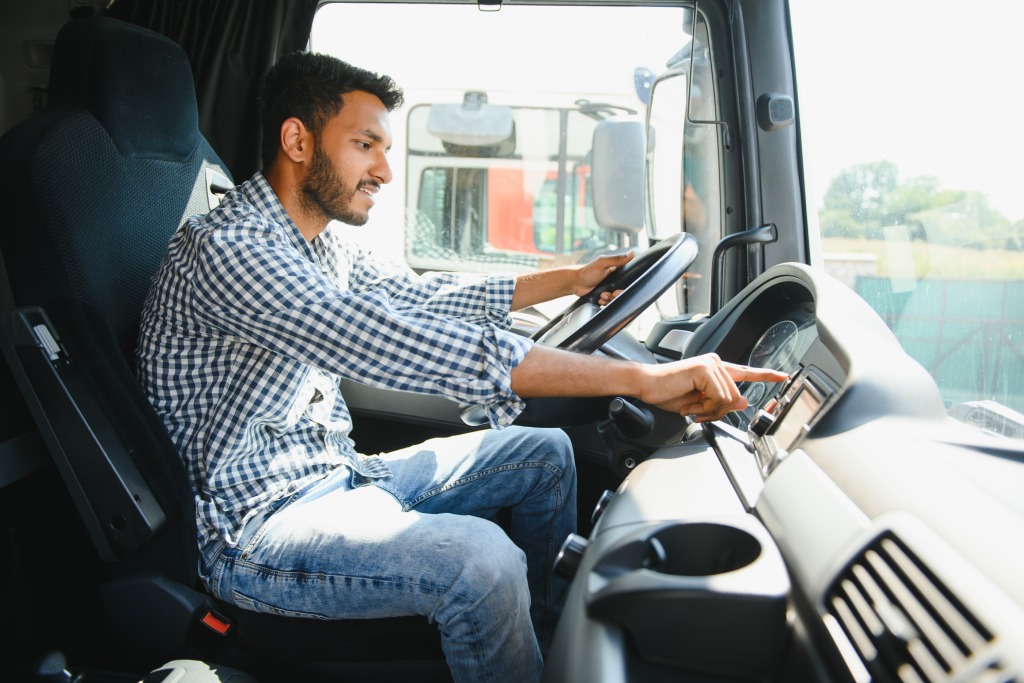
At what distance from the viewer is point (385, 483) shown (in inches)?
58.8

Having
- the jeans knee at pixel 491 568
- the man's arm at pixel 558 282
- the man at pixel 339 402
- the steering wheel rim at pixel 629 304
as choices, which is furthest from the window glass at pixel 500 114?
the jeans knee at pixel 491 568

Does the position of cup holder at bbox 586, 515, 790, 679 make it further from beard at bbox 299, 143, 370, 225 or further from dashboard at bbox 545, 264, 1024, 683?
beard at bbox 299, 143, 370, 225

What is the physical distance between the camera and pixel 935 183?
4.66 feet

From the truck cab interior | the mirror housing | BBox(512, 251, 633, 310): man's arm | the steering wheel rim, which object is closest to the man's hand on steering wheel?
BBox(512, 251, 633, 310): man's arm

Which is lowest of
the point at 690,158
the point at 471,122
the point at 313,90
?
the point at 313,90

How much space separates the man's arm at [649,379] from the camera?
1.13 metres

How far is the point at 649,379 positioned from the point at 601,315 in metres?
0.24

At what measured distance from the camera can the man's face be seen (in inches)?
60.4

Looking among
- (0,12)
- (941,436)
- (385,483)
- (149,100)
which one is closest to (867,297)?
(941,436)

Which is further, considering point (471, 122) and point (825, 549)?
point (471, 122)

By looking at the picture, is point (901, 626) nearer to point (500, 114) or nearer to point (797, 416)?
point (797, 416)

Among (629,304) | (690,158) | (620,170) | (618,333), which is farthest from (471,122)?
(629,304)

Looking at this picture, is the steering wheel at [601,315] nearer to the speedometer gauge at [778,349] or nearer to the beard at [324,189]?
the speedometer gauge at [778,349]

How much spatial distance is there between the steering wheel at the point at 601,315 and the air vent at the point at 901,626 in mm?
670
